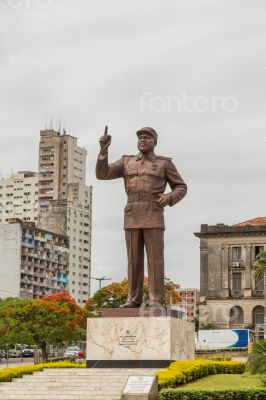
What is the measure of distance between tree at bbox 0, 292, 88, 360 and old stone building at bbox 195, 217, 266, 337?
29136 mm

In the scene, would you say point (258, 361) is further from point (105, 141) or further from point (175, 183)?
point (105, 141)

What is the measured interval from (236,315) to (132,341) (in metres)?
63.0

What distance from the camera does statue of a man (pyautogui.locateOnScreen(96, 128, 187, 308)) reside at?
23.4m

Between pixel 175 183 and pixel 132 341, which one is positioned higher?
pixel 175 183

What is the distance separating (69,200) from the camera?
423 ft

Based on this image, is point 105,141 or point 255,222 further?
point 255,222

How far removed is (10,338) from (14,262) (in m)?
53.8

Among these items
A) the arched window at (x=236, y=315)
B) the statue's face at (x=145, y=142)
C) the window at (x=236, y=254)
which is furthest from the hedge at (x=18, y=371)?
the window at (x=236, y=254)

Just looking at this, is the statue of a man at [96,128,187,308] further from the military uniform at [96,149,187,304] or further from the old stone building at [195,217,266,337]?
the old stone building at [195,217,266,337]

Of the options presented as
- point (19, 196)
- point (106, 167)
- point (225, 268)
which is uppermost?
point (19, 196)

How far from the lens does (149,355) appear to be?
74.4 feet

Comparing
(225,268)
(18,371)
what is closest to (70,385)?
(18,371)

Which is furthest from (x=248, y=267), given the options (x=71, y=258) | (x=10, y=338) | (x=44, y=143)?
(x=44, y=143)

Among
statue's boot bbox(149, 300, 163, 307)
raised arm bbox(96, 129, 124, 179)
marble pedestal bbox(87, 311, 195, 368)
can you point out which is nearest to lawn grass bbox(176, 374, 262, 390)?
marble pedestal bbox(87, 311, 195, 368)
